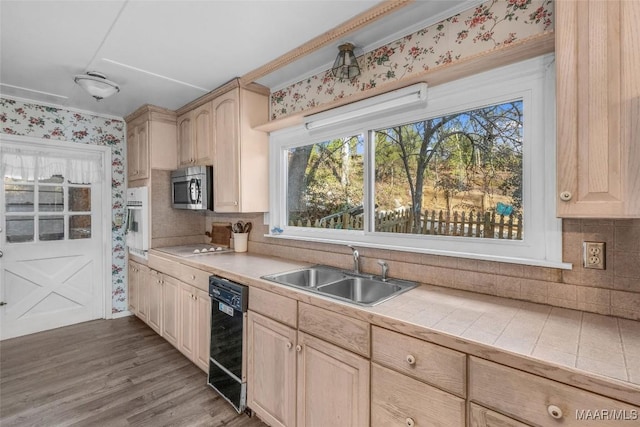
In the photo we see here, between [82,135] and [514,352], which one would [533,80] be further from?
[82,135]

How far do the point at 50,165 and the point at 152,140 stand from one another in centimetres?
110

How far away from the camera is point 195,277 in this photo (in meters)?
2.39

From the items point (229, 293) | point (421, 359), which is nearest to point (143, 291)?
point (229, 293)

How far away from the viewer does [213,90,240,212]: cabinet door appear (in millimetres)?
2582

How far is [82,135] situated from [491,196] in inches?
157

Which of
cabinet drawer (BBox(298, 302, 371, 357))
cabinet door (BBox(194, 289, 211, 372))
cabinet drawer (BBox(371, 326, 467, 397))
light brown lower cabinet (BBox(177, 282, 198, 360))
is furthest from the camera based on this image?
light brown lower cabinet (BBox(177, 282, 198, 360))

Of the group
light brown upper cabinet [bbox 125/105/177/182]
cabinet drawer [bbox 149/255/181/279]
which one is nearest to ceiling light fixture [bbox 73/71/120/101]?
light brown upper cabinet [bbox 125/105/177/182]

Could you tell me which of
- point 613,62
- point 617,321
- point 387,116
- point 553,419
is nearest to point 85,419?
point 553,419

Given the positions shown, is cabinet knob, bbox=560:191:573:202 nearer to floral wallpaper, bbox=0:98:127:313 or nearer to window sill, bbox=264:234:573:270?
window sill, bbox=264:234:573:270

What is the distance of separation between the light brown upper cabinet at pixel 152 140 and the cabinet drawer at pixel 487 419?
3322 millimetres

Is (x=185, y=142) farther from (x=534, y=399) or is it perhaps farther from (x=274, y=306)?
(x=534, y=399)

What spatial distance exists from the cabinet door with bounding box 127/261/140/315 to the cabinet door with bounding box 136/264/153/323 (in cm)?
9

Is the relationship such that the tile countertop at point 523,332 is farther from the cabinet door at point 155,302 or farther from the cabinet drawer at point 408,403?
the cabinet door at point 155,302

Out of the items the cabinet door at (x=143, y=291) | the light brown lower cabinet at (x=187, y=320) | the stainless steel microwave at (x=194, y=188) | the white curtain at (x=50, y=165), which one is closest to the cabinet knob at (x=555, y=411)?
the light brown lower cabinet at (x=187, y=320)
